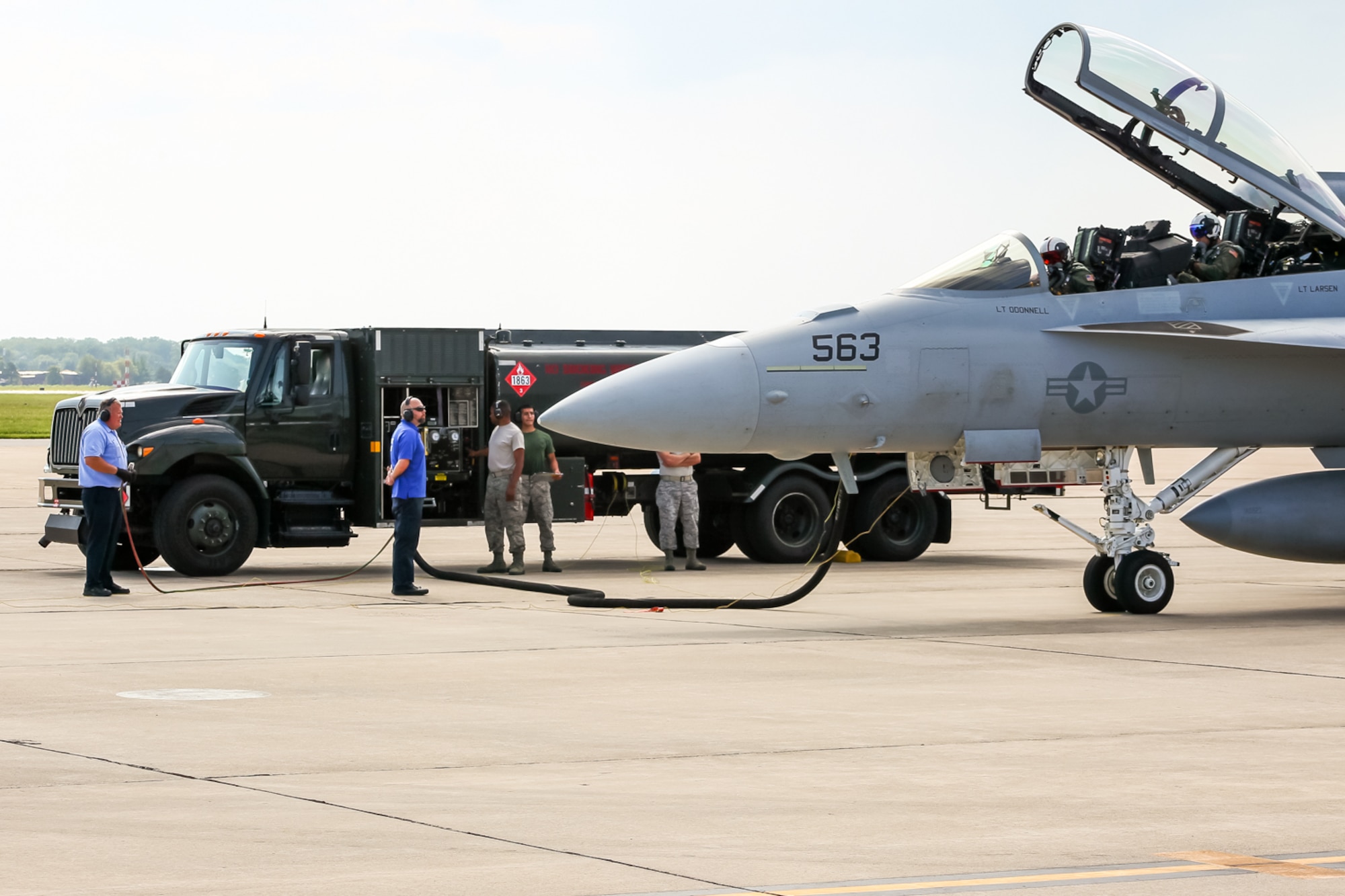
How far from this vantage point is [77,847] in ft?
18.4

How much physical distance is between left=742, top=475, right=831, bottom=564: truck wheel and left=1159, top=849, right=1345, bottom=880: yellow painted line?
46.8ft

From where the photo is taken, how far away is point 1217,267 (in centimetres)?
1377

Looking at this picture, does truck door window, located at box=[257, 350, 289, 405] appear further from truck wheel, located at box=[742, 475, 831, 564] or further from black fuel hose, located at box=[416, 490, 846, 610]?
truck wheel, located at box=[742, 475, 831, 564]

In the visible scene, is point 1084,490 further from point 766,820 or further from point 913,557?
point 766,820

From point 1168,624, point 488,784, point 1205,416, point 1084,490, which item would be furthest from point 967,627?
point 1084,490

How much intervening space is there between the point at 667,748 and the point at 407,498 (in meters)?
8.34

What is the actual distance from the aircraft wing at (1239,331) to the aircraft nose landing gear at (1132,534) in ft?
3.19

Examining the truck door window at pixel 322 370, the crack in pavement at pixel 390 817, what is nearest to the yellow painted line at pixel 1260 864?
the crack in pavement at pixel 390 817

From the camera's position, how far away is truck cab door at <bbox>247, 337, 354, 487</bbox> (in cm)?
1839

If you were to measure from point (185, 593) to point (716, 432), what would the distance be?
624 centimetres

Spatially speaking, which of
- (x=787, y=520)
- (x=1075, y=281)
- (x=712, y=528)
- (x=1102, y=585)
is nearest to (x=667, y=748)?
(x=1102, y=585)

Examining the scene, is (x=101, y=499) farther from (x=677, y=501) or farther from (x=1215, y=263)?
(x=1215, y=263)

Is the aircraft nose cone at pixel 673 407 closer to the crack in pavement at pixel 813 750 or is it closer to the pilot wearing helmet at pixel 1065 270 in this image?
the pilot wearing helmet at pixel 1065 270

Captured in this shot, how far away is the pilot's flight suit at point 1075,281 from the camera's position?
13594mm
